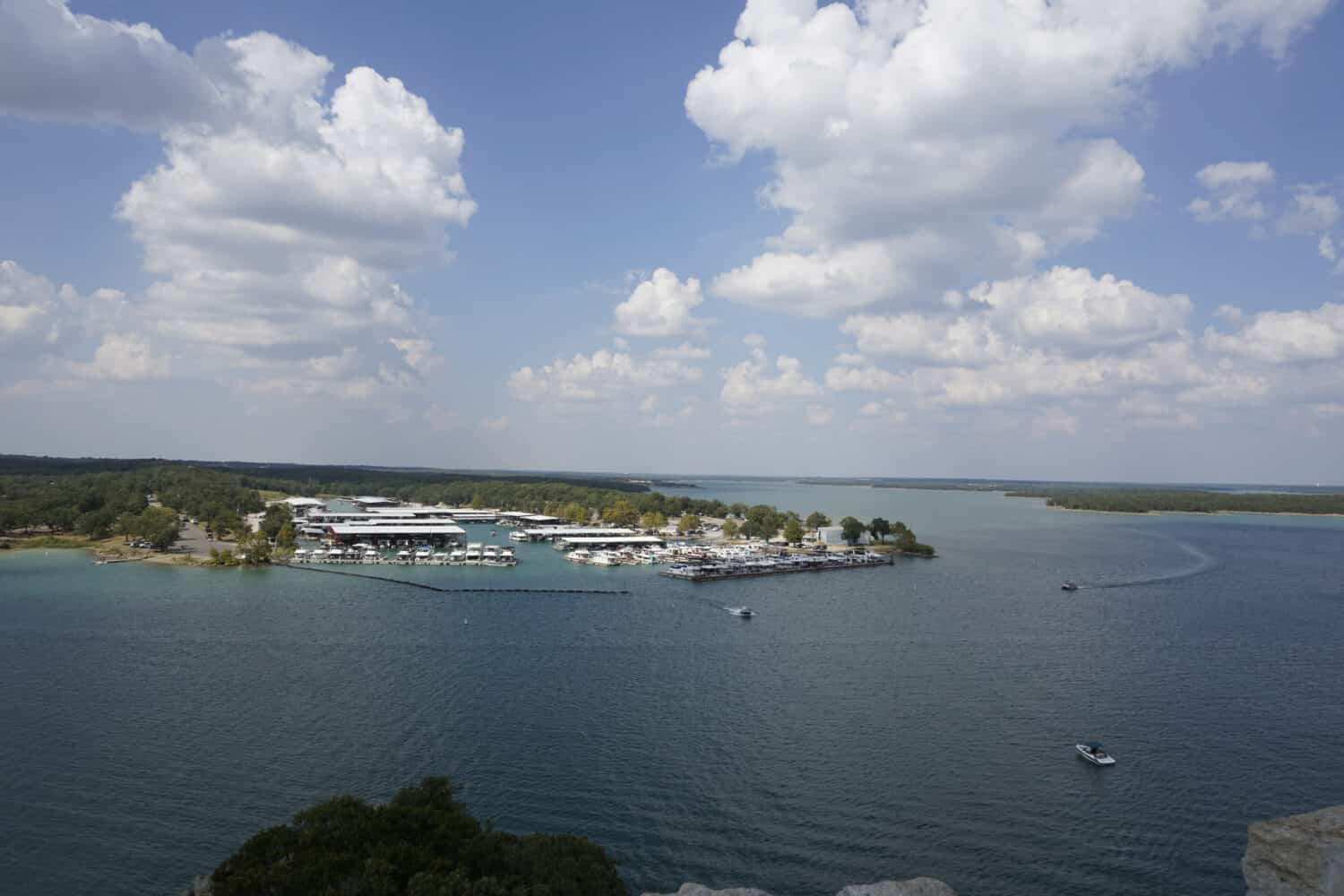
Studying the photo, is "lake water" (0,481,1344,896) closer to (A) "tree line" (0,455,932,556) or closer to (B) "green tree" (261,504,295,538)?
(B) "green tree" (261,504,295,538)

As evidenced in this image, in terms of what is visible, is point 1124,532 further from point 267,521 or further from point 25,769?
point 25,769

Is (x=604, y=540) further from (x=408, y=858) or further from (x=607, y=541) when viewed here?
(x=408, y=858)

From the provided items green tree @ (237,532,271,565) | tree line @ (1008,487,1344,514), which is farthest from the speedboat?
tree line @ (1008,487,1344,514)

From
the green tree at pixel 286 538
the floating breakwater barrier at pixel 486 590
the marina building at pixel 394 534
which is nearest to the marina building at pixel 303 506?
the marina building at pixel 394 534

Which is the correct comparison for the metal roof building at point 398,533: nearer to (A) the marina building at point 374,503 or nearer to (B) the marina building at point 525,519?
(B) the marina building at point 525,519

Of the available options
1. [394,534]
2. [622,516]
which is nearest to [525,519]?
[622,516]

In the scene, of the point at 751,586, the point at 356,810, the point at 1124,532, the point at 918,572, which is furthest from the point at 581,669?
the point at 1124,532
